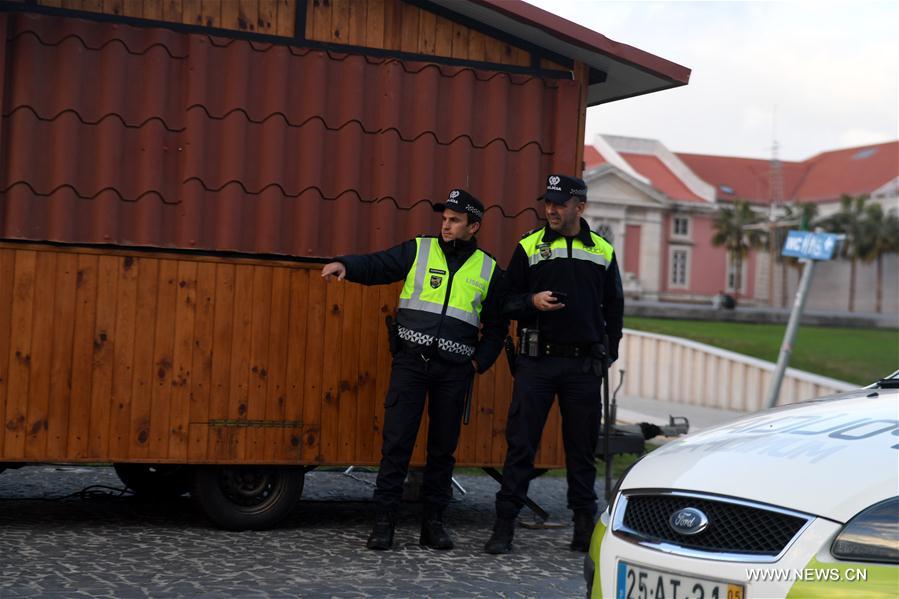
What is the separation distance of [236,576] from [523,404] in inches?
75.1

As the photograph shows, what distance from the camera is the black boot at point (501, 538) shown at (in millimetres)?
6621

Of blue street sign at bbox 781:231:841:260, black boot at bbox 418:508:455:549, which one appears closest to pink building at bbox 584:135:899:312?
blue street sign at bbox 781:231:841:260

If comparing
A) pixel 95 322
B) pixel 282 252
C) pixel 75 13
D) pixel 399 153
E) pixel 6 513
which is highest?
pixel 75 13

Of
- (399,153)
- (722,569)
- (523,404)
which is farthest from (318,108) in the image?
(722,569)

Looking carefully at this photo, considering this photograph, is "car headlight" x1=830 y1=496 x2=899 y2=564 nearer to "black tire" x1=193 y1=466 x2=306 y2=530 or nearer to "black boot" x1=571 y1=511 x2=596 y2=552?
"black boot" x1=571 y1=511 x2=596 y2=552

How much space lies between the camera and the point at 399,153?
24.2 feet

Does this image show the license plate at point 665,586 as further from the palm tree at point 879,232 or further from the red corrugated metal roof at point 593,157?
the palm tree at point 879,232

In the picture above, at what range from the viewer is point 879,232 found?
75688 millimetres

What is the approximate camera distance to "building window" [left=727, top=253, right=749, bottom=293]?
7888 cm

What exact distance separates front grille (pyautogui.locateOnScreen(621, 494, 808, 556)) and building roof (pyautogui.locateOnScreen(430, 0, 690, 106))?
3.95m

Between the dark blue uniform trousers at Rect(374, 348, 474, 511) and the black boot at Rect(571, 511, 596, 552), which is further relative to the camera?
the black boot at Rect(571, 511, 596, 552)

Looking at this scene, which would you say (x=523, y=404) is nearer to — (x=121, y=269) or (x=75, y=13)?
(x=121, y=269)

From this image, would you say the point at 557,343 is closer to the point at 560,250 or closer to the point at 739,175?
the point at 560,250

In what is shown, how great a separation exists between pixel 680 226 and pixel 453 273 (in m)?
71.9
